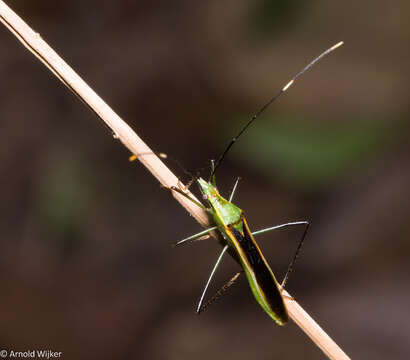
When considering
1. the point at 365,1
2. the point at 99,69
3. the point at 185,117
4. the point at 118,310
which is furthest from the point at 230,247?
the point at 365,1

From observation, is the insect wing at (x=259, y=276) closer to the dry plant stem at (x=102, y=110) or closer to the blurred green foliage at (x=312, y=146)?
the dry plant stem at (x=102, y=110)

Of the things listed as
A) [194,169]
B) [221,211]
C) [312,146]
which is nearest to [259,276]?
[221,211]

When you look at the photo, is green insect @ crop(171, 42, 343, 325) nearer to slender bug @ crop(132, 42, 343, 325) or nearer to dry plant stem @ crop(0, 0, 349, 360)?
slender bug @ crop(132, 42, 343, 325)

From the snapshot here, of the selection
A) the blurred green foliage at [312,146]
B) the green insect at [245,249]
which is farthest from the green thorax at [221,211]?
the blurred green foliage at [312,146]

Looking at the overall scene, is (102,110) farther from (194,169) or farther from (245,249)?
(194,169)

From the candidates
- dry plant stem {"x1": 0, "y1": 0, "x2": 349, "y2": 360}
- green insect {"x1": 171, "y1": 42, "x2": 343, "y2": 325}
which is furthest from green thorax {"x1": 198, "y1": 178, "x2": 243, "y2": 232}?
dry plant stem {"x1": 0, "y1": 0, "x2": 349, "y2": 360}

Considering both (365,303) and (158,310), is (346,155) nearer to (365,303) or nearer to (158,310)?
(365,303)
